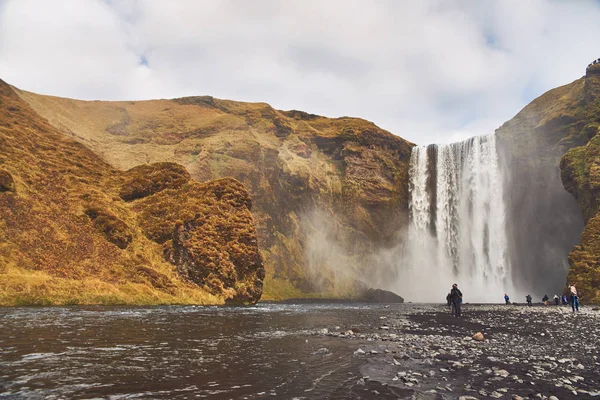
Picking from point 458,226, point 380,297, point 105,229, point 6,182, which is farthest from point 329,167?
point 6,182

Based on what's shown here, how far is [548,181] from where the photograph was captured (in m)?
75.5

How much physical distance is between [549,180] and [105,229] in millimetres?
80677

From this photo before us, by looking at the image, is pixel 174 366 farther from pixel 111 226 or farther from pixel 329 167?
pixel 329 167

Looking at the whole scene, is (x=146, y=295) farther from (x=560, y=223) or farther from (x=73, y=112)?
(x=73, y=112)

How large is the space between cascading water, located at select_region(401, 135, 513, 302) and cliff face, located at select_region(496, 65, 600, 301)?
3.01 m

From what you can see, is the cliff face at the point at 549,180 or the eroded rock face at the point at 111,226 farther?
the cliff face at the point at 549,180

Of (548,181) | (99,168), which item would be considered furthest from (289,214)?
(548,181)

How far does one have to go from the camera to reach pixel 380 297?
268 feet

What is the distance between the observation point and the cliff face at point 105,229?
127ft

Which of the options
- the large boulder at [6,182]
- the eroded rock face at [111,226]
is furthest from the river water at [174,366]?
the large boulder at [6,182]

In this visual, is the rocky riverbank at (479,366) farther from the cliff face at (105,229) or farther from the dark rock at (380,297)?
the dark rock at (380,297)

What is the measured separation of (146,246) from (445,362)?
48223mm

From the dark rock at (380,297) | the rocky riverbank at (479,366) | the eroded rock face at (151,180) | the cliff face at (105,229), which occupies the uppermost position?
the eroded rock face at (151,180)

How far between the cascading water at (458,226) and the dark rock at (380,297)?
1171 cm
